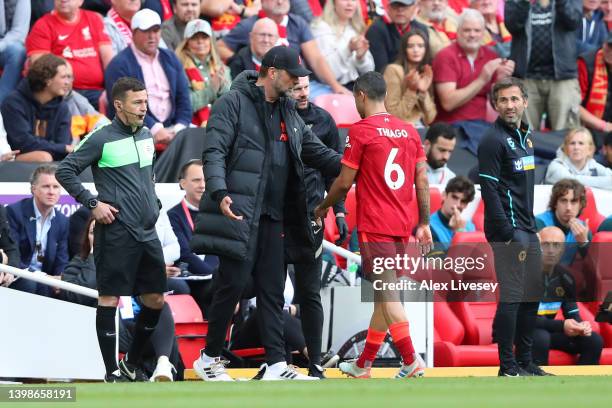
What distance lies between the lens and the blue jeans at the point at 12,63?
13414mm

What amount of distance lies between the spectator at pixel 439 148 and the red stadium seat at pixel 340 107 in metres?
1.05

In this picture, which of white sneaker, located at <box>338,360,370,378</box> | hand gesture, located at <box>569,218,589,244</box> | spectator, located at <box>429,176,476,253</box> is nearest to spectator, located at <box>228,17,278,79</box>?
spectator, located at <box>429,176,476,253</box>

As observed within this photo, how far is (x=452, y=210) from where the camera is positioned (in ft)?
40.0

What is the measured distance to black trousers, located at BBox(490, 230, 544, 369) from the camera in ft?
31.5

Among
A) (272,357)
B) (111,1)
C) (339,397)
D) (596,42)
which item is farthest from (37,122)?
(596,42)

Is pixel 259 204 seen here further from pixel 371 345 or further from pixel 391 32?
pixel 391 32

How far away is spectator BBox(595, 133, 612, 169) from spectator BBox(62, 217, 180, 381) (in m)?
5.68

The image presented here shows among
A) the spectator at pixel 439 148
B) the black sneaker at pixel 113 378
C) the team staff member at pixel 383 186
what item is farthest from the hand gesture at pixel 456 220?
the black sneaker at pixel 113 378

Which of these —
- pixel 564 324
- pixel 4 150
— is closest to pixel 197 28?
pixel 4 150

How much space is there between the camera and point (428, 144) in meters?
13.3

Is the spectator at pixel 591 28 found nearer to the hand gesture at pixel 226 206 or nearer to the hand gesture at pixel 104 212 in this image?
the hand gesture at pixel 226 206

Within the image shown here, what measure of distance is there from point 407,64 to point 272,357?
589cm

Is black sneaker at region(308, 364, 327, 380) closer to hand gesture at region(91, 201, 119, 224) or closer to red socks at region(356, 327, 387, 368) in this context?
red socks at region(356, 327, 387, 368)

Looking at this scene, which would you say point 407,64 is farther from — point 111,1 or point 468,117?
point 111,1
